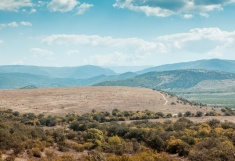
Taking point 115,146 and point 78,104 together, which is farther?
point 78,104

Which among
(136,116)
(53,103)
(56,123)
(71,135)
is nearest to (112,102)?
(53,103)

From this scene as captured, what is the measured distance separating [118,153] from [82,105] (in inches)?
2740

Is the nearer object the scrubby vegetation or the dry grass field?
the scrubby vegetation

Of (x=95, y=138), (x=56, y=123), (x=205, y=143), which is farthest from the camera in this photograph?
(x=56, y=123)

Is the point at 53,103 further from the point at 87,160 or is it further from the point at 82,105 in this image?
the point at 87,160

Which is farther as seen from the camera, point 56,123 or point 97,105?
point 97,105

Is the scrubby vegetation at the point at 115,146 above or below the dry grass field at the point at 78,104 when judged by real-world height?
above

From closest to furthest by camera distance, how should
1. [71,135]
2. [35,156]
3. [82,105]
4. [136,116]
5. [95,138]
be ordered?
[35,156], [95,138], [71,135], [136,116], [82,105]

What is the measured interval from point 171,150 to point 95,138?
933cm

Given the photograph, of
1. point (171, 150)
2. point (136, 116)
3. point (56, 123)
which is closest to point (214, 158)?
point (171, 150)

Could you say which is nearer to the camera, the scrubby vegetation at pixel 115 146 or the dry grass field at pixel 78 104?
the scrubby vegetation at pixel 115 146

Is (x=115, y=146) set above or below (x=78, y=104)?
above

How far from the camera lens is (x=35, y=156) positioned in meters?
26.7

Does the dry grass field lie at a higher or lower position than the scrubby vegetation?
lower
